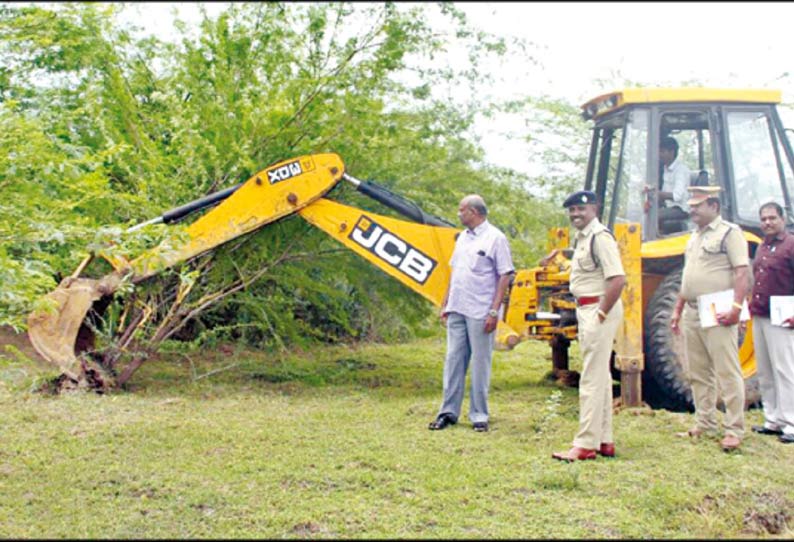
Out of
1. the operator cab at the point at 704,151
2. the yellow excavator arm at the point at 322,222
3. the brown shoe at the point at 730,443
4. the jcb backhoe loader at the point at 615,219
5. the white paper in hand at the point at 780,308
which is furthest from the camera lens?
the yellow excavator arm at the point at 322,222

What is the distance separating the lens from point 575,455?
18.9 ft

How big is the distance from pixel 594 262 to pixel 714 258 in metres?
0.98

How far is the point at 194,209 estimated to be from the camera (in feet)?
26.5

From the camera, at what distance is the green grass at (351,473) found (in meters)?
4.45

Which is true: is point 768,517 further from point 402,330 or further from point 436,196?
point 402,330

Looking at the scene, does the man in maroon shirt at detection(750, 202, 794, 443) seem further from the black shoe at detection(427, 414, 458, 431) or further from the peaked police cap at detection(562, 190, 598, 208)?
the black shoe at detection(427, 414, 458, 431)

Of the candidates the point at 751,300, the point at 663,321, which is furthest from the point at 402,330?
the point at 751,300

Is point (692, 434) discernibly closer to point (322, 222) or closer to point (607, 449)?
point (607, 449)

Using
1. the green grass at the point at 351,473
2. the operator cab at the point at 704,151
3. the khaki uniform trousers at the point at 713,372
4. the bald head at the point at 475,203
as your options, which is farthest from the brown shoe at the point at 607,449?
the operator cab at the point at 704,151

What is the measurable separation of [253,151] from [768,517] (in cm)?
558

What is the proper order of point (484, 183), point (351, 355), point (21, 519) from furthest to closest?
point (351, 355) → point (484, 183) → point (21, 519)

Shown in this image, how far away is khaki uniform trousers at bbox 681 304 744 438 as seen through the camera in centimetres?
A: 618

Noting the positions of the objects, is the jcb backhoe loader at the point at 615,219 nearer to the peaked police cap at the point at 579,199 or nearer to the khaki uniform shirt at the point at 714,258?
the khaki uniform shirt at the point at 714,258

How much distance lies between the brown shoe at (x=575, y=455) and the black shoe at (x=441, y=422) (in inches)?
46.5
